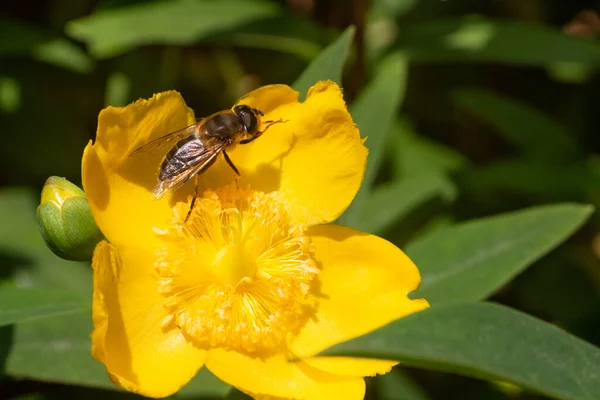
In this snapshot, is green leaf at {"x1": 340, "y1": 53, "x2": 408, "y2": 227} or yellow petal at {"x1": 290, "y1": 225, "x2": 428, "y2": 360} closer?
yellow petal at {"x1": 290, "y1": 225, "x2": 428, "y2": 360}

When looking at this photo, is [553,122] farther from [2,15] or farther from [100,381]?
[2,15]

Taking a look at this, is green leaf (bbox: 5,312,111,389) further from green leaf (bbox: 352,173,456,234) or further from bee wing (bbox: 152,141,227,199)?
green leaf (bbox: 352,173,456,234)

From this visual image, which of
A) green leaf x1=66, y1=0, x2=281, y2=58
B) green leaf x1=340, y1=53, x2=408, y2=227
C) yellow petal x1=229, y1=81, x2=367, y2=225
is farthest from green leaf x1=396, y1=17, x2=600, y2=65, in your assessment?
yellow petal x1=229, y1=81, x2=367, y2=225

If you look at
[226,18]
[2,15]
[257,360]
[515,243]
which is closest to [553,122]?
[515,243]

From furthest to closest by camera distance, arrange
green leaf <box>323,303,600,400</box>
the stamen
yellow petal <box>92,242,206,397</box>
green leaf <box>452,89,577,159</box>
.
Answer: green leaf <box>452,89,577,159</box> → the stamen → yellow petal <box>92,242,206,397</box> → green leaf <box>323,303,600,400</box>

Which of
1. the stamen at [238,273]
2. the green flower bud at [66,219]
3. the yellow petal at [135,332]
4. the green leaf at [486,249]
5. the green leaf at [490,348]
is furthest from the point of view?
the green leaf at [486,249]

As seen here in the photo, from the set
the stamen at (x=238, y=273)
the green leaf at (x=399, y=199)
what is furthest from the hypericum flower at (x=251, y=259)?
the green leaf at (x=399, y=199)

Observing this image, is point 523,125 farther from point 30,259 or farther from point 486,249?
point 30,259

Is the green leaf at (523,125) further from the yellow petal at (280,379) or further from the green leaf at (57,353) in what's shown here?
the green leaf at (57,353)
